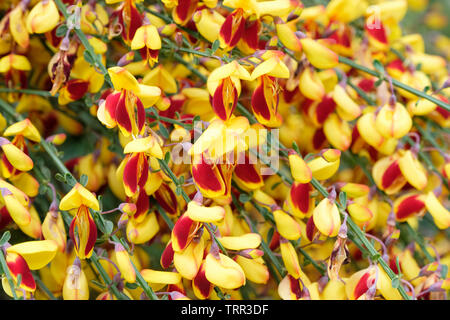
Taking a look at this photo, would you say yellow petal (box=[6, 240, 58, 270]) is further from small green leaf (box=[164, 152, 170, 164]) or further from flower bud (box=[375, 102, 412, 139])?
flower bud (box=[375, 102, 412, 139])

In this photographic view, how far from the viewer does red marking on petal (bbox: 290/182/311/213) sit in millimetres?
639

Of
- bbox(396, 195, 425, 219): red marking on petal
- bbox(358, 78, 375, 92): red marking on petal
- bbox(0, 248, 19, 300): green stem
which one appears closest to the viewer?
bbox(0, 248, 19, 300): green stem

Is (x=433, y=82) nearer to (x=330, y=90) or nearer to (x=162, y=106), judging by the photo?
(x=330, y=90)

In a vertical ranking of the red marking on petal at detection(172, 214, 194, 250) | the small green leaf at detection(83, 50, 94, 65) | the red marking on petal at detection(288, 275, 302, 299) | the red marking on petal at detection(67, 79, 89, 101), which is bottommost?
the red marking on petal at detection(288, 275, 302, 299)

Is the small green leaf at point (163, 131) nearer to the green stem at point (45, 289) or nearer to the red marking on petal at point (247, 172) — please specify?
the red marking on petal at point (247, 172)

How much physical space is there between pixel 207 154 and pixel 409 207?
0.98ft

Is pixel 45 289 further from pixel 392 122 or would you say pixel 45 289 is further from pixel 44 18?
pixel 392 122

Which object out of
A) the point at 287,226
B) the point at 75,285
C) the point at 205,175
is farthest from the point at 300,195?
the point at 75,285

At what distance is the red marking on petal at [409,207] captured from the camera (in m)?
0.71

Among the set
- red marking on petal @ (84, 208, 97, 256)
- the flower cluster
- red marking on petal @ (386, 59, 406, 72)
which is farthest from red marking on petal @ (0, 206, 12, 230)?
red marking on petal @ (386, 59, 406, 72)

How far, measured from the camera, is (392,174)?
2.35ft

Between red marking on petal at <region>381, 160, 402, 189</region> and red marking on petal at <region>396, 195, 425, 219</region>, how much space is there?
3 centimetres

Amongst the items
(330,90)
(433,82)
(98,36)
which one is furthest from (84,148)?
(433,82)

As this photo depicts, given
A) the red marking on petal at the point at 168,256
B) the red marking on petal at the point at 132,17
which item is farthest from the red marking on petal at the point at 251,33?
the red marking on petal at the point at 168,256
